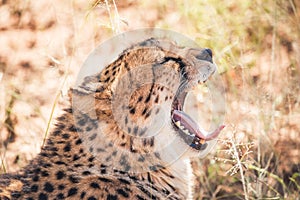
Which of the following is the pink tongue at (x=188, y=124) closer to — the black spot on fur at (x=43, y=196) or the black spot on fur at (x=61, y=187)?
the black spot on fur at (x=61, y=187)

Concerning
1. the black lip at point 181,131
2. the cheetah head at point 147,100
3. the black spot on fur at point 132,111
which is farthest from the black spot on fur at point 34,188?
the black lip at point 181,131

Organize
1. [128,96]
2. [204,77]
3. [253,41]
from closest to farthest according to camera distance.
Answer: [128,96] < [204,77] < [253,41]

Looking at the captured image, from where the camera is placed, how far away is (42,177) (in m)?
3.38

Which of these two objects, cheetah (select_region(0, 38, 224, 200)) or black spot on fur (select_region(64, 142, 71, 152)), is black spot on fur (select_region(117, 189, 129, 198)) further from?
black spot on fur (select_region(64, 142, 71, 152))

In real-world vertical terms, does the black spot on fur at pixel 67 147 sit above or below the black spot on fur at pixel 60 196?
above

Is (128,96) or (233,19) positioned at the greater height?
(233,19)

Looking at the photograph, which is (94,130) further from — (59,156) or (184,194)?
(184,194)

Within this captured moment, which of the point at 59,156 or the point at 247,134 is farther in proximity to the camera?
the point at 247,134

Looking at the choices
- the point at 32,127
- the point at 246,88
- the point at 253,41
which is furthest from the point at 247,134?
the point at 32,127

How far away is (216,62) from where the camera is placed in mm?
5742

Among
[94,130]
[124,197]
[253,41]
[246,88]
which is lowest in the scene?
[124,197]

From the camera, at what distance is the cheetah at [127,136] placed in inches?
133

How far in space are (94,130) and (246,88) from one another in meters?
2.11

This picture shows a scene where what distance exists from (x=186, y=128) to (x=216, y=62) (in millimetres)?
1970
